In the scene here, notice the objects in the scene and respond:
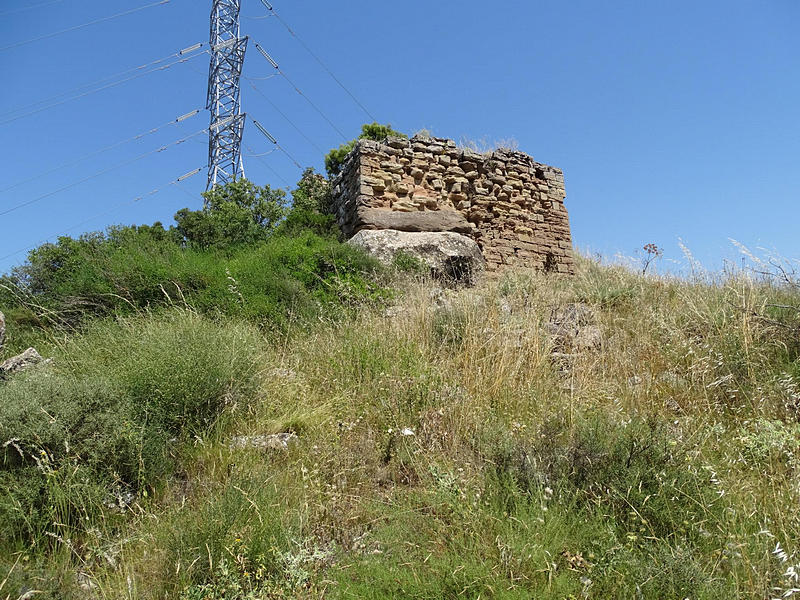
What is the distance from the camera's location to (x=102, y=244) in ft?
25.0

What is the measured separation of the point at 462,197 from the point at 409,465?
7.31 meters

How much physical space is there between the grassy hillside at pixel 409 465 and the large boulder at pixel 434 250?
319 centimetres

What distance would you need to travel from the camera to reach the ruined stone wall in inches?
360

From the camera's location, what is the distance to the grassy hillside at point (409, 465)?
94.2 inches

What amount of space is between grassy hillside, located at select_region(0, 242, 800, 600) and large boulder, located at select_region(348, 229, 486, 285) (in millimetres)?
3190

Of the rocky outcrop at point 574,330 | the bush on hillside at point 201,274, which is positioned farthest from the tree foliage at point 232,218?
the rocky outcrop at point 574,330

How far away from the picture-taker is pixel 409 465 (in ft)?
11.3

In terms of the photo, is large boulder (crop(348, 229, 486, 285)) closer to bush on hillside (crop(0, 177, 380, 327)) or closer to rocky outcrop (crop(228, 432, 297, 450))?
bush on hillside (crop(0, 177, 380, 327))

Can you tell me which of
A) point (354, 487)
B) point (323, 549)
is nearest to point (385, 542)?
point (323, 549)

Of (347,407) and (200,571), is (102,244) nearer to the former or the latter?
(347,407)

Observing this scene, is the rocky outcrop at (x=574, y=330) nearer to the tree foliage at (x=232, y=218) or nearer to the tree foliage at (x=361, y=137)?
the tree foliage at (x=232, y=218)

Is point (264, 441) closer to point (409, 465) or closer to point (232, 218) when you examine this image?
point (409, 465)

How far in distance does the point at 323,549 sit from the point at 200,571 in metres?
0.61

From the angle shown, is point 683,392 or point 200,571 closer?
point 200,571
